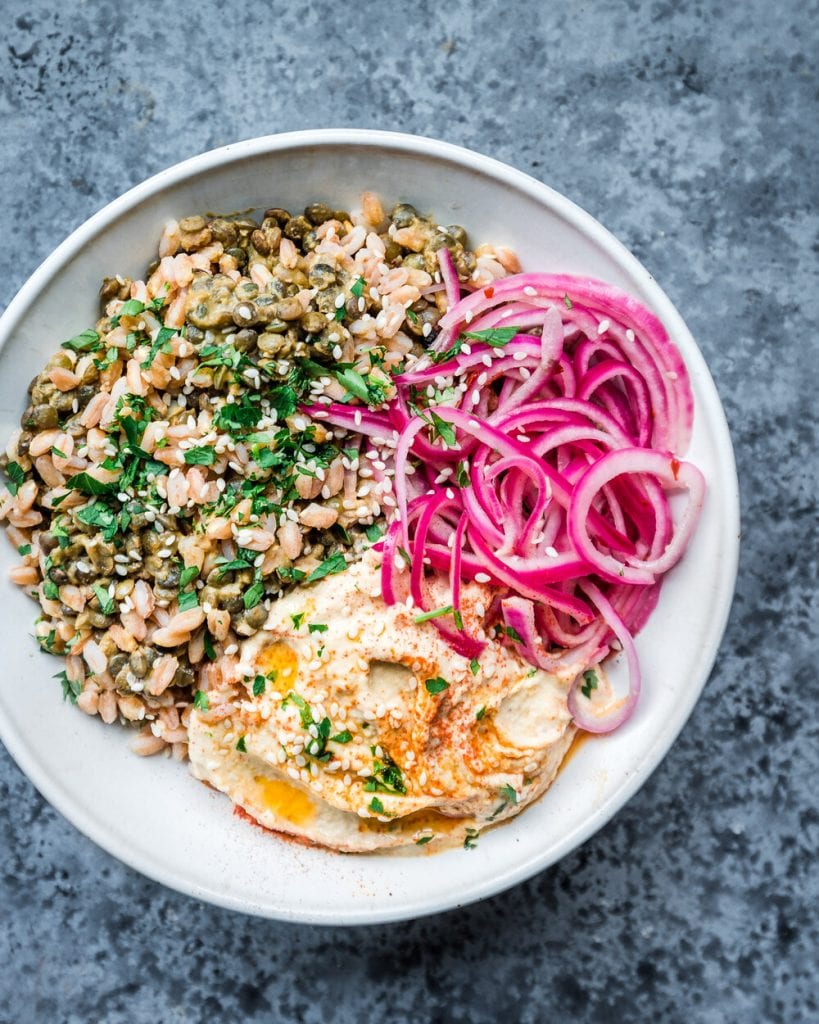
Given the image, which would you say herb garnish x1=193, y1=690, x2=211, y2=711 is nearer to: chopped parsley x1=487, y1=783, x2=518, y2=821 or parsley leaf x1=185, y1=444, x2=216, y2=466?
parsley leaf x1=185, y1=444, x2=216, y2=466

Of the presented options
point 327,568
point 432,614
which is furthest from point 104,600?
point 432,614

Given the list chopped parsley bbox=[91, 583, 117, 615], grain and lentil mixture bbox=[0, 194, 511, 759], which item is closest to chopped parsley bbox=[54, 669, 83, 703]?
grain and lentil mixture bbox=[0, 194, 511, 759]

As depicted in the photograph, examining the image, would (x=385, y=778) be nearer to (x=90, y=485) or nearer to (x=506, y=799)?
(x=506, y=799)

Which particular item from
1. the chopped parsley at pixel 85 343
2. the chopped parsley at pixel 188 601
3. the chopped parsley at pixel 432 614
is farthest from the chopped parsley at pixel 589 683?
the chopped parsley at pixel 85 343

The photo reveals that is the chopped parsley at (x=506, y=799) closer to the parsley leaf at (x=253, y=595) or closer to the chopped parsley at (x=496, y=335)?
the parsley leaf at (x=253, y=595)

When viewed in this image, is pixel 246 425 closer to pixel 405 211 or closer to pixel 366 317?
pixel 366 317
